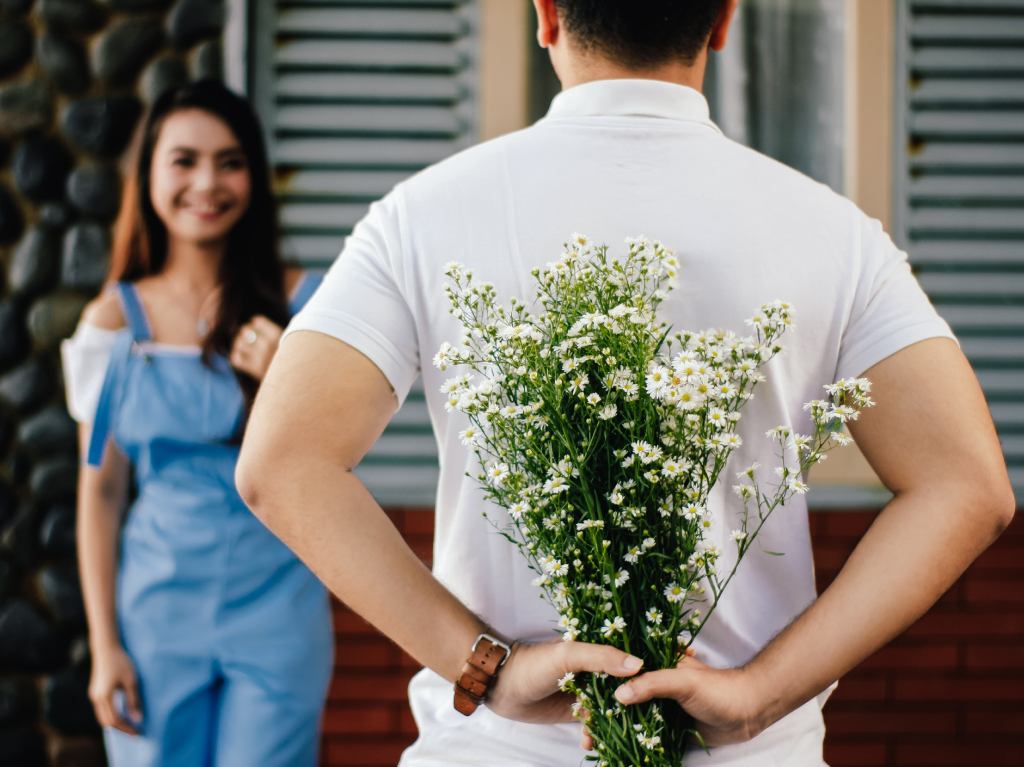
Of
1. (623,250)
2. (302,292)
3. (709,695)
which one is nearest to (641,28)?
(623,250)

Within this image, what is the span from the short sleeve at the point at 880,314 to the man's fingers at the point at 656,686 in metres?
0.41

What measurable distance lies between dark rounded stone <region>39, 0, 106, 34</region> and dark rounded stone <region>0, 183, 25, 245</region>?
54 centimetres

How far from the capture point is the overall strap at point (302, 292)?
2746mm

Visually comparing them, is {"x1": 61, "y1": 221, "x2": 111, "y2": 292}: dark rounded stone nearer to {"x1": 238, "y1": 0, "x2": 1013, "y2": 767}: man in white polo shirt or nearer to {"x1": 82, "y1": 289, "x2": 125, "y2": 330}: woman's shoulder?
{"x1": 82, "y1": 289, "x2": 125, "y2": 330}: woman's shoulder

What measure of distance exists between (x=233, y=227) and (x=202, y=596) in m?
0.95

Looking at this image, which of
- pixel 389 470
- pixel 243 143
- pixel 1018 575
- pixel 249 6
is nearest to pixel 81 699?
pixel 389 470

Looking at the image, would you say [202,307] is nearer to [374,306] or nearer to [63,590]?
[63,590]

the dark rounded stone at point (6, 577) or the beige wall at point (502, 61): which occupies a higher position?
the beige wall at point (502, 61)

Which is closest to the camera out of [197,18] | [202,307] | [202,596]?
[202,596]

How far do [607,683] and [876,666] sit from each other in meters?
2.58

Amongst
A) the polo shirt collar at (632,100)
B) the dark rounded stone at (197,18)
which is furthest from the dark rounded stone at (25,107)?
the polo shirt collar at (632,100)

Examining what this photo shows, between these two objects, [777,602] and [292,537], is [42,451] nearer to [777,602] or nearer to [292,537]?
[292,537]

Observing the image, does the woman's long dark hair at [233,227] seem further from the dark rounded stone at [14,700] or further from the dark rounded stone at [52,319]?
the dark rounded stone at [14,700]

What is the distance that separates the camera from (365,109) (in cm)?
342
